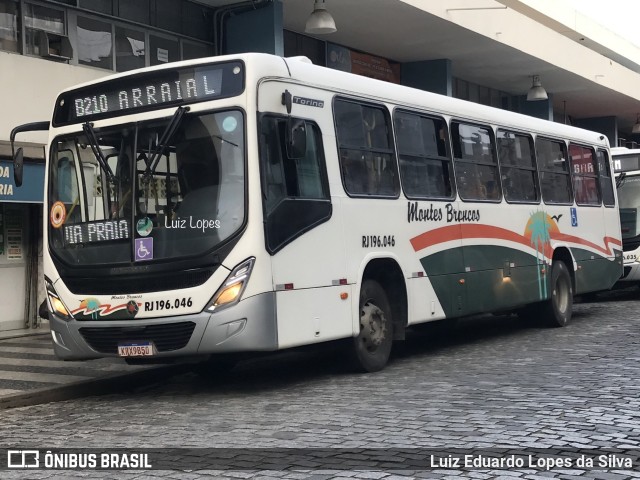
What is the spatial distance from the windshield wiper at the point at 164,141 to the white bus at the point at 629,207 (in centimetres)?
1289

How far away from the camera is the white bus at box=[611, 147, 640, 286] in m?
18.9

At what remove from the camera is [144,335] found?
853 centimetres

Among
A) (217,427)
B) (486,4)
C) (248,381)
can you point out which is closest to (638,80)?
(486,4)

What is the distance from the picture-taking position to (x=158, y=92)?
29.0ft

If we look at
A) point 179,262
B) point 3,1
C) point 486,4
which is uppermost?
point 486,4

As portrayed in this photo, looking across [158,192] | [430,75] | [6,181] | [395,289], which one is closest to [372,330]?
[395,289]

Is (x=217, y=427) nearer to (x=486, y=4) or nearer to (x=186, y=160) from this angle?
(x=186, y=160)

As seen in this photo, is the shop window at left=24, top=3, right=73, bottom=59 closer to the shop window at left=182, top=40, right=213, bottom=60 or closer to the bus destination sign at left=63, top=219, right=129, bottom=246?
the shop window at left=182, top=40, right=213, bottom=60

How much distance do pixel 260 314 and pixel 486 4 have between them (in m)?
15.4

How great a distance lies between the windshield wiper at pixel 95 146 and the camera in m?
8.90

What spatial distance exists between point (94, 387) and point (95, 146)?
8.24ft

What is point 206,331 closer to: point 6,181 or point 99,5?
point 6,181

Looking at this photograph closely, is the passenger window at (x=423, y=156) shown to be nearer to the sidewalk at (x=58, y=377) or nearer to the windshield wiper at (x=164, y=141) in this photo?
the windshield wiper at (x=164, y=141)

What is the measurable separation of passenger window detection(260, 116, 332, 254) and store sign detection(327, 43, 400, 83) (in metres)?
12.0
